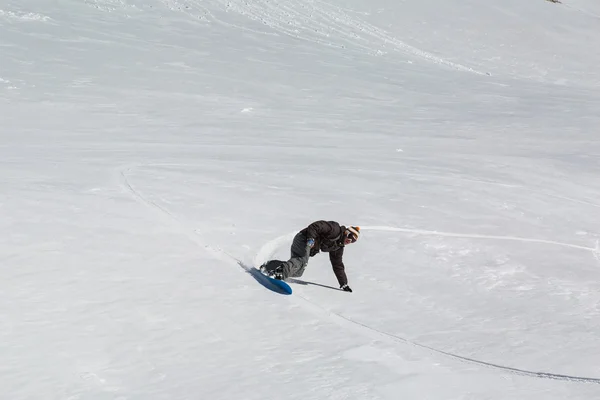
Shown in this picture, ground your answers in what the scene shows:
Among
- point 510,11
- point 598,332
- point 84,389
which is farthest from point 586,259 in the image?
point 510,11

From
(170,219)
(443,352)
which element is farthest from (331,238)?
(170,219)

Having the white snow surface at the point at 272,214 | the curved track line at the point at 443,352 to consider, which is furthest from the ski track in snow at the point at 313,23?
the curved track line at the point at 443,352

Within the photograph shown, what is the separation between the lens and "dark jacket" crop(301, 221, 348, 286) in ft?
33.7

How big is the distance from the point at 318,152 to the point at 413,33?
18.0 meters

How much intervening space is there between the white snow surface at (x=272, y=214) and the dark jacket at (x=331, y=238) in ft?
1.10

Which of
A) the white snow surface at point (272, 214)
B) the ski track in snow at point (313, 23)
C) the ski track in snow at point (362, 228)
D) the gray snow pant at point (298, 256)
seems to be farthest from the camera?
the ski track in snow at point (313, 23)

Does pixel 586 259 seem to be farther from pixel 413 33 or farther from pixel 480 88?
pixel 413 33

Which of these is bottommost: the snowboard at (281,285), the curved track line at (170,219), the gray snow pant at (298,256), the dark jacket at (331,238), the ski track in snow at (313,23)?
the curved track line at (170,219)

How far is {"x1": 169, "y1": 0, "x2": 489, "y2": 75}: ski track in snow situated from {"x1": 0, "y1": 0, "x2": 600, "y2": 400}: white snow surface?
0.64m

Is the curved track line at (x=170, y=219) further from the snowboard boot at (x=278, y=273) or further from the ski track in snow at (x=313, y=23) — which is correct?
the ski track in snow at (x=313, y=23)

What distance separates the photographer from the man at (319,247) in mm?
10242

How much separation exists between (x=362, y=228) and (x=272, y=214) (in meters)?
1.50

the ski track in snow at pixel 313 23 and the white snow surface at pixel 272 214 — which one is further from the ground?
the ski track in snow at pixel 313 23

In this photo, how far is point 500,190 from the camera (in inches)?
652
